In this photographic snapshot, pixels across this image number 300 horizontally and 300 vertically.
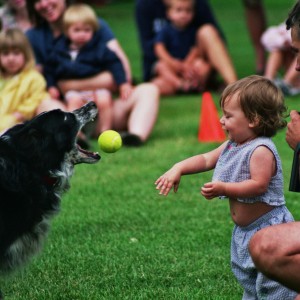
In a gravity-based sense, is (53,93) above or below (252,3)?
above

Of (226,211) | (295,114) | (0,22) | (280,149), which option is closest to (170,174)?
(295,114)

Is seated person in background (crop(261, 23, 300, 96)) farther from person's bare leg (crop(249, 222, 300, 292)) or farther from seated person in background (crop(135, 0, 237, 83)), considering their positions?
person's bare leg (crop(249, 222, 300, 292))

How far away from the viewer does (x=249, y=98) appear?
366 cm

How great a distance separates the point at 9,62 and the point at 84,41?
37.7 inches

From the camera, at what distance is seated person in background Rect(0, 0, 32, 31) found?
32.0 ft

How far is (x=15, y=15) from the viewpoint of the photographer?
33.0 ft

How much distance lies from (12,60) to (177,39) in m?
3.40

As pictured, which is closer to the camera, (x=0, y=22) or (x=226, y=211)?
(x=226, y=211)

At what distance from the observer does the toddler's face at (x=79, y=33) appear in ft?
27.3

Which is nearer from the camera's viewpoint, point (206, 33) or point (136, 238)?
point (136, 238)

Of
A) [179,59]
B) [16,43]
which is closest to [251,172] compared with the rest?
[16,43]

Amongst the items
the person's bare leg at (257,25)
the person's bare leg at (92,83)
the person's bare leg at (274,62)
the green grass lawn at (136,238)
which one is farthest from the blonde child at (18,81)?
the person's bare leg at (257,25)

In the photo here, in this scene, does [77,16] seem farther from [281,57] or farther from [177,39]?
[281,57]

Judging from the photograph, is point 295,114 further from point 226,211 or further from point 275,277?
point 226,211
